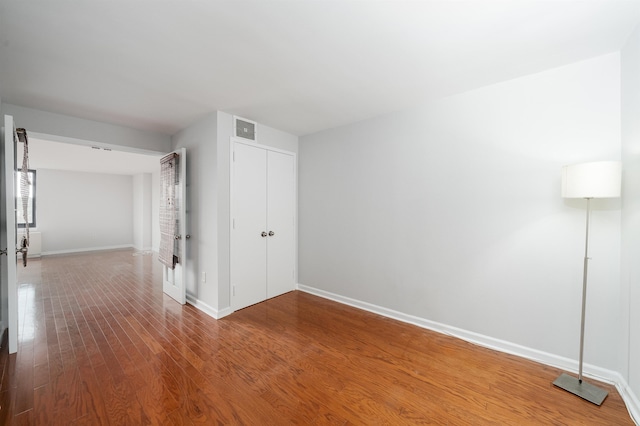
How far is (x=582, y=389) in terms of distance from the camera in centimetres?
184

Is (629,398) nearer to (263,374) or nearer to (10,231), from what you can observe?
(263,374)

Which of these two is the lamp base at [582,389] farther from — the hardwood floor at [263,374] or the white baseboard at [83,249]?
the white baseboard at [83,249]

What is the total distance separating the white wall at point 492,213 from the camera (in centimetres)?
200

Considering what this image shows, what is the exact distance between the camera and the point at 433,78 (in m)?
2.30

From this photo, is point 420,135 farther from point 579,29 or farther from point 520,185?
point 579,29

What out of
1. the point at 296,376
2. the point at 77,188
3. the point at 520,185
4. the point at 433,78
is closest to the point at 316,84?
the point at 433,78

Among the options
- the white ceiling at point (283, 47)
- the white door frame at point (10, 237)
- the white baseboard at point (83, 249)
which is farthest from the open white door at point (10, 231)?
the white baseboard at point (83, 249)

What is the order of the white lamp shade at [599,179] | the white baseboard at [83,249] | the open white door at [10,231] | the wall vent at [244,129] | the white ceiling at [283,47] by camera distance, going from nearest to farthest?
the white ceiling at [283,47]
the white lamp shade at [599,179]
the open white door at [10,231]
the wall vent at [244,129]
the white baseboard at [83,249]

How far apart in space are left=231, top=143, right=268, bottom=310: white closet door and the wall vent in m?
0.12

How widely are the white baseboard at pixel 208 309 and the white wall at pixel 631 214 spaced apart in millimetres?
3494

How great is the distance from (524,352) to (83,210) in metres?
10.6

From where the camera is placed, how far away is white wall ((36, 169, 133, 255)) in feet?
23.7

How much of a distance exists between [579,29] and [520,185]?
1138 mm

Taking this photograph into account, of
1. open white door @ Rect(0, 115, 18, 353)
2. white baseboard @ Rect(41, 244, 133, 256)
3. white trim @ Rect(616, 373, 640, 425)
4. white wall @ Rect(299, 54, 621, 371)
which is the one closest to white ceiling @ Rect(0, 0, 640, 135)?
white wall @ Rect(299, 54, 621, 371)
